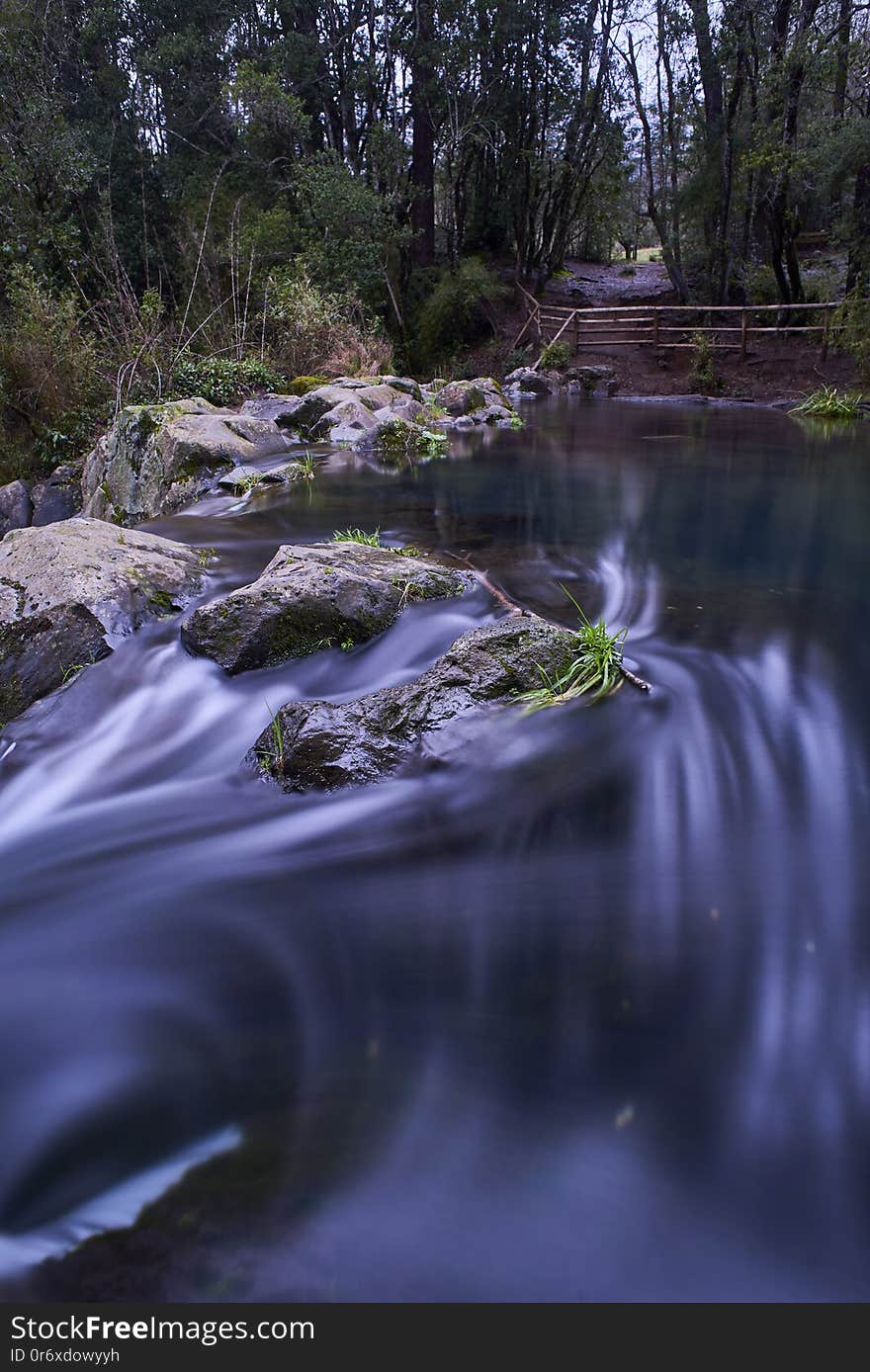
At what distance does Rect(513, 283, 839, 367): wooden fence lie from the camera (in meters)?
18.8

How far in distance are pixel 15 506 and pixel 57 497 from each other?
51 cm

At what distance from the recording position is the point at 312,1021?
2211mm

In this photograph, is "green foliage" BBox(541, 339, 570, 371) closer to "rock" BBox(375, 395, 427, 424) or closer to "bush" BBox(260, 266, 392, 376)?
"bush" BBox(260, 266, 392, 376)

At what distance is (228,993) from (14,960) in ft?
2.16

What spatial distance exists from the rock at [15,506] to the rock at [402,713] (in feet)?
28.9

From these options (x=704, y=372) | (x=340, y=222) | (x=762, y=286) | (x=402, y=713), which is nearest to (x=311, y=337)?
(x=340, y=222)

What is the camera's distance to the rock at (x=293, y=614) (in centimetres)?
418

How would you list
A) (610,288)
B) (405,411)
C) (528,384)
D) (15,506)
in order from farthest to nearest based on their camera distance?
(610,288), (528,384), (405,411), (15,506)

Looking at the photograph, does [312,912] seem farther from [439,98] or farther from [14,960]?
[439,98]

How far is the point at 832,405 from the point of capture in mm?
14430

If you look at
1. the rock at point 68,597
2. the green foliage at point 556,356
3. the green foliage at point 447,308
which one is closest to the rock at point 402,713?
the rock at point 68,597

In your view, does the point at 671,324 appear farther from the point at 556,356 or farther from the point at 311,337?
the point at 311,337

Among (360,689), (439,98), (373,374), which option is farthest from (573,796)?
(439,98)

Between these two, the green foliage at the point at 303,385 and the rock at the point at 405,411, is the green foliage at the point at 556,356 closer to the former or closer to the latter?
the rock at the point at 405,411
